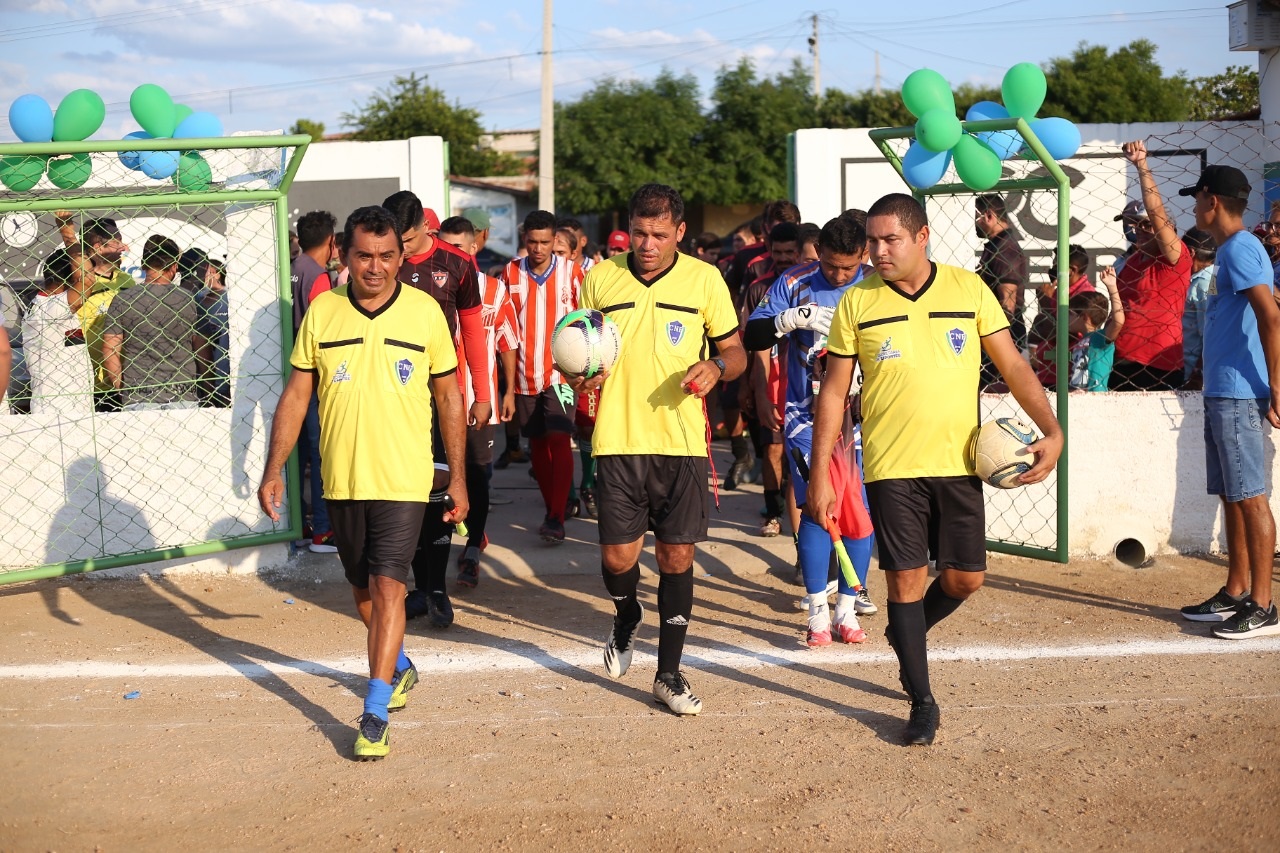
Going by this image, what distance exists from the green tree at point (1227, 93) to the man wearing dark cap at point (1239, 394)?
9.97 meters

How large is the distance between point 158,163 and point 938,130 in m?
4.22

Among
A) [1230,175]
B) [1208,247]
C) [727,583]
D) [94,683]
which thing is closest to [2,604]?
[94,683]

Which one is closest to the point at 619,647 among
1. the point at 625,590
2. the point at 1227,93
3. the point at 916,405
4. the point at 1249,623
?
the point at 625,590

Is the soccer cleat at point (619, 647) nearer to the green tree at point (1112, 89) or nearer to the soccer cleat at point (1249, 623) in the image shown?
the soccer cleat at point (1249, 623)

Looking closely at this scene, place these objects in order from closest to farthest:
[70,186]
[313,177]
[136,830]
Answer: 1. [136,830]
2. [70,186]
3. [313,177]

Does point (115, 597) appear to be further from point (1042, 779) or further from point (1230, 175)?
point (1230, 175)

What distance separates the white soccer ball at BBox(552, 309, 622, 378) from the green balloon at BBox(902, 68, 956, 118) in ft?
8.33

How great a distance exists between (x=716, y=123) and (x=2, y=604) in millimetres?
32595

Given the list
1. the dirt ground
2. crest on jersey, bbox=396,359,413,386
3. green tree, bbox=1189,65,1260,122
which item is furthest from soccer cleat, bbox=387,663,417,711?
green tree, bbox=1189,65,1260,122

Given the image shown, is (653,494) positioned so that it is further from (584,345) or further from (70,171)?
(70,171)

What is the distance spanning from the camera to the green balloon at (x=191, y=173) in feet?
23.3

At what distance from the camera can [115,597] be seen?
7.34m

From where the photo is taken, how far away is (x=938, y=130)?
21.5ft

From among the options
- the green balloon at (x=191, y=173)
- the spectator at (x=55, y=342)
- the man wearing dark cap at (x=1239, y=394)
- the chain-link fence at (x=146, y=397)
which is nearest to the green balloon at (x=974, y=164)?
the man wearing dark cap at (x=1239, y=394)
